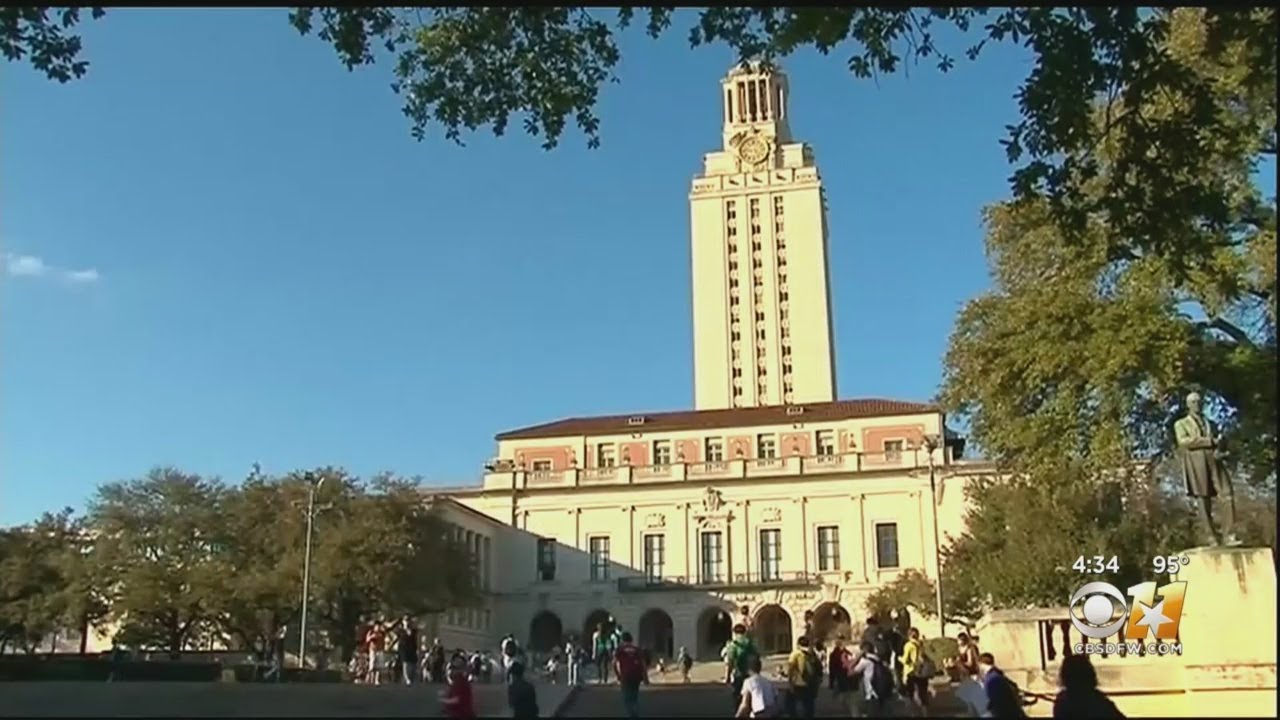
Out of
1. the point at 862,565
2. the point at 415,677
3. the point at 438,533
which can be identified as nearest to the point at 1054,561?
the point at 415,677

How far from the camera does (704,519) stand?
78250 mm

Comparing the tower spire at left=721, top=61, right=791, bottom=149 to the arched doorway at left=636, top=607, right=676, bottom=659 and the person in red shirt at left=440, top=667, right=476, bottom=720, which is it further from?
the person in red shirt at left=440, top=667, right=476, bottom=720

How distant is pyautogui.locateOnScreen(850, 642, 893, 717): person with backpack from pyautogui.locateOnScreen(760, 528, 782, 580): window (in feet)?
191

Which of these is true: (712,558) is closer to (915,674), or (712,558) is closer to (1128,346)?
(1128,346)

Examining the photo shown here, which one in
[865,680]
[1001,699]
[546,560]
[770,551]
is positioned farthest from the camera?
[546,560]

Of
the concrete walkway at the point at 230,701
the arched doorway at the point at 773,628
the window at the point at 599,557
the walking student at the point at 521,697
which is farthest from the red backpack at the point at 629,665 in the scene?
the window at the point at 599,557

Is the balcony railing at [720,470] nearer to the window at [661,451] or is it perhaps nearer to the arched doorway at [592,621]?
the window at [661,451]

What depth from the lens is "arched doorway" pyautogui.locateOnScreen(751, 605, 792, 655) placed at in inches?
2972

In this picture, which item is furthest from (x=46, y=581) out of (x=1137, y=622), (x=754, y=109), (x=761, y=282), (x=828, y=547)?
(x=754, y=109)

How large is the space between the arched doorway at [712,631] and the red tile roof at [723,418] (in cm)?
1187

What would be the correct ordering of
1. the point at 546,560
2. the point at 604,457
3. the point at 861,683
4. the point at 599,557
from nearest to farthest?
the point at 861,683, the point at 599,557, the point at 546,560, the point at 604,457

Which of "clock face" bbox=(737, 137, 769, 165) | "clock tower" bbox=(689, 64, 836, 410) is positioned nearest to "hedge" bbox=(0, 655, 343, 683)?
"clock tower" bbox=(689, 64, 836, 410)

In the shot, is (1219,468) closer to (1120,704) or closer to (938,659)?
(1120,704)

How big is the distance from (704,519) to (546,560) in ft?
34.7
